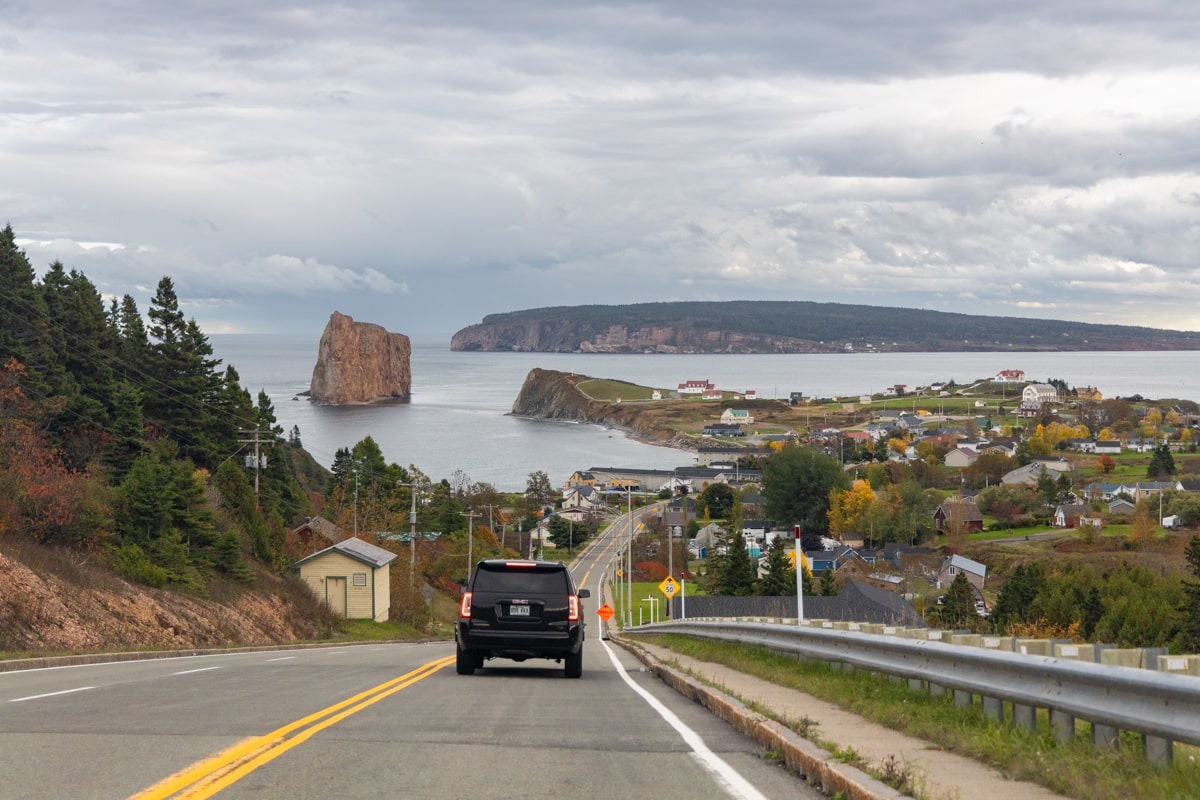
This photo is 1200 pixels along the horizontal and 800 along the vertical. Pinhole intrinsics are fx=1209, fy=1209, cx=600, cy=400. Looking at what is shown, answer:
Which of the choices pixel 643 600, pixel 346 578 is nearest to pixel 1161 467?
pixel 643 600

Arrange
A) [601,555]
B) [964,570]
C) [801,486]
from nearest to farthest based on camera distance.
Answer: [964,570]
[601,555]
[801,486]

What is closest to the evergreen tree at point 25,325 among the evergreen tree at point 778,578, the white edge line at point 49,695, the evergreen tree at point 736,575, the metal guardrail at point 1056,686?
the evergreen tree at point 736,575

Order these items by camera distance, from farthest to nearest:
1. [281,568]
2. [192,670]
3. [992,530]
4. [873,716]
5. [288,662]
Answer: [992,530], [281,568], [288,662], [192,670], [873,716]

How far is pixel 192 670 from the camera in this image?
1880 centimetres

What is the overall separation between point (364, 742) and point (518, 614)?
26.7 ft

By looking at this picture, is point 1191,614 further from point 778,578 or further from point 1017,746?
A: point 1017,746

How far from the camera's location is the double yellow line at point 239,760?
744 centimetres

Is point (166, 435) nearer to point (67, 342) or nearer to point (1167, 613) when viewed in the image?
point (67, 342)

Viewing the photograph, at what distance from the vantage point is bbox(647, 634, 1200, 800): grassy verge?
6.27 m

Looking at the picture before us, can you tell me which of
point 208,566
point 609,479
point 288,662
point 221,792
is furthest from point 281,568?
point 609,479

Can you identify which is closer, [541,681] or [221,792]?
[221,792]

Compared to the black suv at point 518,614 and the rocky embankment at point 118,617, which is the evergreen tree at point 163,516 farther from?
the black suv at point 518,614

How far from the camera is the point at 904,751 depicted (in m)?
8.39

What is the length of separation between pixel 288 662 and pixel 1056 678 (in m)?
17.4
